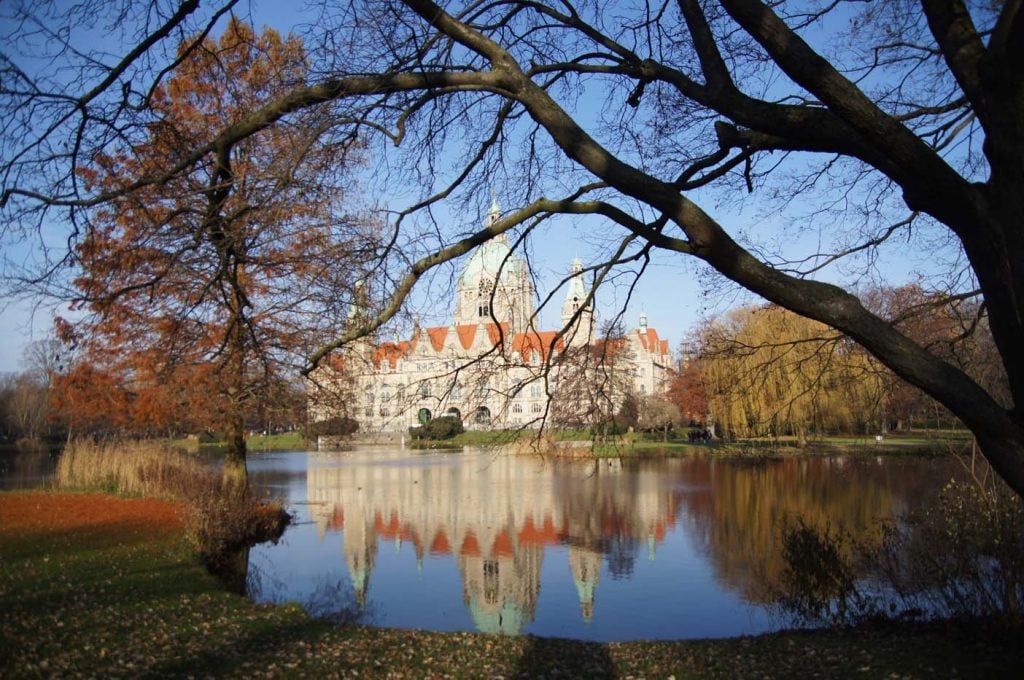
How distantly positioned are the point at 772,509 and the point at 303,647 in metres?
10.9

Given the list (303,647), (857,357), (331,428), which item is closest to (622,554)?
(331,428)

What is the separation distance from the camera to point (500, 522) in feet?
47.7

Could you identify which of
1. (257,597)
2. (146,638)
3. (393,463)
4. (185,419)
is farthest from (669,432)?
(146,638)

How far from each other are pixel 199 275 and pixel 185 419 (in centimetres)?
1037

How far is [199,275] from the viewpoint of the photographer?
4.07 m

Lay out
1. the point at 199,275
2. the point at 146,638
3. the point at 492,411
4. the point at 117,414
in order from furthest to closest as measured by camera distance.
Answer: the point at 117,414
the point at 146,638
the point at 492,411
the point at 199,275

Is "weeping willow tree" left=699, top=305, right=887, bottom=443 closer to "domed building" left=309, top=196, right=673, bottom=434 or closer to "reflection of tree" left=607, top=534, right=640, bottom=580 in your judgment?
"domed building" left=309, top=196, right=673, bottom=434

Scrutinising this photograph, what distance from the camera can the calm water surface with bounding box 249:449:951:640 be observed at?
8781 millimetres

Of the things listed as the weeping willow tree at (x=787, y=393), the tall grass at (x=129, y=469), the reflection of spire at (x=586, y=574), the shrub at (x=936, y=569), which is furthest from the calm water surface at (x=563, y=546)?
the tall grass at (x=129, y=469)

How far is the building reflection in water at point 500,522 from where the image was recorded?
10.0m

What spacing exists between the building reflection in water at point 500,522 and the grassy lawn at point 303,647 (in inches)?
60.6

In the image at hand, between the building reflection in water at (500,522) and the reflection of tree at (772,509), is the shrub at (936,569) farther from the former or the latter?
the building reflection in water at (500,522)

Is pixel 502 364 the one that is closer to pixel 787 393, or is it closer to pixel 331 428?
pixel 331 428

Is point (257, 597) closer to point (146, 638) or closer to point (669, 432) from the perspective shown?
point (146, 638)
